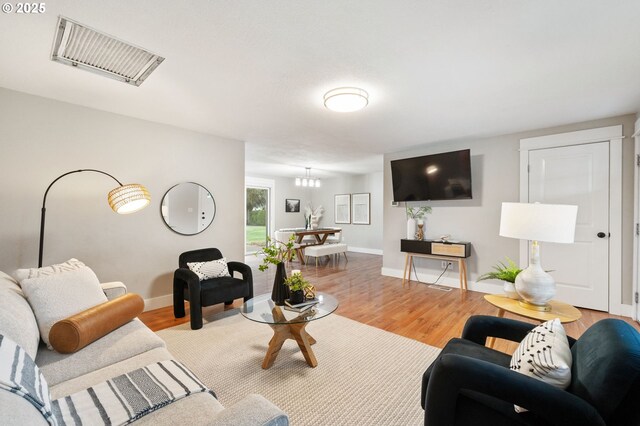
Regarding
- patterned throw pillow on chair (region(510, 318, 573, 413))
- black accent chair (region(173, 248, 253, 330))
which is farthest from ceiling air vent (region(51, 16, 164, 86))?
patterned throw pillow on chair (region(510, 318, 573, 413))

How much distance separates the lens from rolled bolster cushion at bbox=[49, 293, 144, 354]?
154 cm

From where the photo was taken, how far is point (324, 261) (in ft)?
22.9

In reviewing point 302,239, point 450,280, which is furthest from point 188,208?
point 450,280

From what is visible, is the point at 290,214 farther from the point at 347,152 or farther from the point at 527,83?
the point at 527,83

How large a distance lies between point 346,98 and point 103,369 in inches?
102

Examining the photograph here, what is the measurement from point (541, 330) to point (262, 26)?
2.28 m

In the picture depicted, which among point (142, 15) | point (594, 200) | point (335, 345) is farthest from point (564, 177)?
point (142, 15)

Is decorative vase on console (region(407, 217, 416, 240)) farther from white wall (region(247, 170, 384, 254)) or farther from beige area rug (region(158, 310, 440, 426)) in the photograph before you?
white wall (region(247, 170, 384, 254))

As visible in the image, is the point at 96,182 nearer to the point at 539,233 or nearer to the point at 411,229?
the point at 539,233

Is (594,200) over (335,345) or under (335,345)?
over

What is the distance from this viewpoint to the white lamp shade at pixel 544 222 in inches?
73.1

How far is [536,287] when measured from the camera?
6.24 ft

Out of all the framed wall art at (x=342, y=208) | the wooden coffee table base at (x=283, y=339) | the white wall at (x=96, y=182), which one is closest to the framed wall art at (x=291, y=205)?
the framed wall art at (x=342, y=208)

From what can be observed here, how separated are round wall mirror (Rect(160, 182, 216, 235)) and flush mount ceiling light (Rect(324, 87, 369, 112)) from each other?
2.33 m
